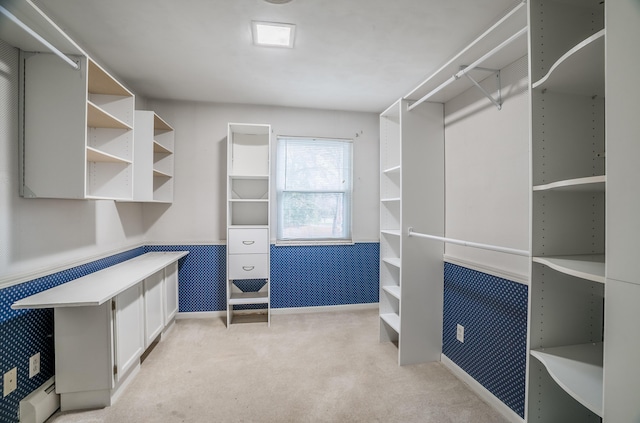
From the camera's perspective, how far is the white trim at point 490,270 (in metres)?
1.73

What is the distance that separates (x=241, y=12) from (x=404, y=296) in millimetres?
2369

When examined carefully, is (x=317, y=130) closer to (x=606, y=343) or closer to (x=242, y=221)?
(x=242, y=221)

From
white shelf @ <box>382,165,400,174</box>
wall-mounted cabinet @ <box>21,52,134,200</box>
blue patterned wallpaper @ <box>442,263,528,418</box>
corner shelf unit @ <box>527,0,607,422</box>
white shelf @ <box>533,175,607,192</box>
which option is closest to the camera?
white shelf @ <box>533,175,607,192</box>

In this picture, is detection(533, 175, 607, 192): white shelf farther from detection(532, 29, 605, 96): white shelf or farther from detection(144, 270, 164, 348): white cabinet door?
detection(144, 270, 164, 348): white cabinet door

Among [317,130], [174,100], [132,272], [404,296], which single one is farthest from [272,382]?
[174,100]

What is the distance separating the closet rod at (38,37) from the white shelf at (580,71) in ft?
7.35

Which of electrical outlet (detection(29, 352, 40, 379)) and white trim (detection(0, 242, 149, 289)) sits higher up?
white trim (detection(0, 242, 149, 289))

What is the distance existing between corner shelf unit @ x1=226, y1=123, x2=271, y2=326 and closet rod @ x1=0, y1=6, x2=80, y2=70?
153cm

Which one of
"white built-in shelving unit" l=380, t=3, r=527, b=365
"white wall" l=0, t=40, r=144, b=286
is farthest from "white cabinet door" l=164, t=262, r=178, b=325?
"white built-in shelving unit" l=380, t=3, r=527, b=365

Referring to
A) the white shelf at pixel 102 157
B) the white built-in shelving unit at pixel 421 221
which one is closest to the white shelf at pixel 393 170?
the white built-in shelving unit at pixel 421 221

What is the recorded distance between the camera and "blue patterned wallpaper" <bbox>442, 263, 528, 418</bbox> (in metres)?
1.75

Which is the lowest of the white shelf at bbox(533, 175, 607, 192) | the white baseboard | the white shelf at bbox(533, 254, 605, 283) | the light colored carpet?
the light colored carpet

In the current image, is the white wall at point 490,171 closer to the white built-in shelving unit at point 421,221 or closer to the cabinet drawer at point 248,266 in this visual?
the white built-in shelving unit at point 421,221

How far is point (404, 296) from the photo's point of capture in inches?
92.7
